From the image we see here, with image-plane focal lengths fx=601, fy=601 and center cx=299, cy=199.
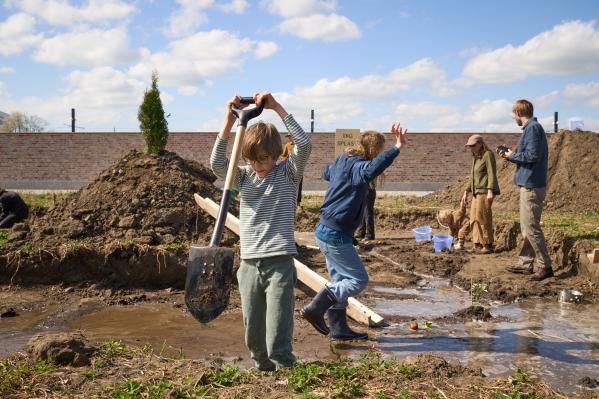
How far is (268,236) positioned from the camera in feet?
13.0

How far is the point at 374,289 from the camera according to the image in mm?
7836

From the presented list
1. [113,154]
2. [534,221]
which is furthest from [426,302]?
[113,154]

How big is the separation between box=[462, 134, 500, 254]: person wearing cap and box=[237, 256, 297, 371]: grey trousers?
6.46 m

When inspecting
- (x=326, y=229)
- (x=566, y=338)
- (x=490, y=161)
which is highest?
(x=490, y=161)

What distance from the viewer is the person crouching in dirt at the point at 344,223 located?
5023mm

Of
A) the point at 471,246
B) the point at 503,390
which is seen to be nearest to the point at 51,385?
the point at 503,390

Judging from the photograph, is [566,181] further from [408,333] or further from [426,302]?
[408,333]

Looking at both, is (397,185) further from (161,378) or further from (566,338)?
(161,378)

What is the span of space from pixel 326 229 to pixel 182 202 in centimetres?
487

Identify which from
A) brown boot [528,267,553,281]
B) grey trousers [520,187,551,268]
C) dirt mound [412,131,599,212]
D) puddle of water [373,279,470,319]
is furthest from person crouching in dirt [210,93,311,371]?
dirt mound [412,131,599,212]

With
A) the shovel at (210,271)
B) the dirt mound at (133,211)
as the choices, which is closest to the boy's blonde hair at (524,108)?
the dirt mound at (133,211)

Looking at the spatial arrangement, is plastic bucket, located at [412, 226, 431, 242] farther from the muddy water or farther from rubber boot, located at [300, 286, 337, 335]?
rubber boot, located at [300, 286, 337, 335]

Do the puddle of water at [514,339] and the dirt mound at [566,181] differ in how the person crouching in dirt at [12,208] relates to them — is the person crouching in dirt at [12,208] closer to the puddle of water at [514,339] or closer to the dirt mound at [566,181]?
the puddle of water at [514,339]

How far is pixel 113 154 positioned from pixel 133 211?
21.7 metres
